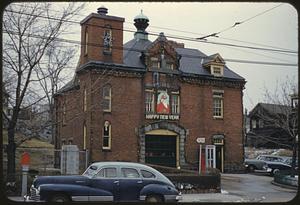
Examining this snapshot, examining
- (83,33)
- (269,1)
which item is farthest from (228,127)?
(269,1)

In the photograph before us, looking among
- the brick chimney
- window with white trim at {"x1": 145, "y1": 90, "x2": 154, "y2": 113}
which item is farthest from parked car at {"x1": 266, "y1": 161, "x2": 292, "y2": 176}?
the brick chimney

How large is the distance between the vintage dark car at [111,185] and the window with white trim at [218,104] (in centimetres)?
1393

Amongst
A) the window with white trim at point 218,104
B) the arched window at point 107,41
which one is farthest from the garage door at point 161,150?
the arched window at point 107,41

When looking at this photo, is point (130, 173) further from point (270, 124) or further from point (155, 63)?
point (270, 124)

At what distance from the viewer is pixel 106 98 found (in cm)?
1964

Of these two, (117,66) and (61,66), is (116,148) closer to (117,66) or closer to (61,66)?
(117,66)

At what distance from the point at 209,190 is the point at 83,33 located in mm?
9043

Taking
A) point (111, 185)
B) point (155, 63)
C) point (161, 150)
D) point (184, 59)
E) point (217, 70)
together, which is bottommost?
point (111, 185)

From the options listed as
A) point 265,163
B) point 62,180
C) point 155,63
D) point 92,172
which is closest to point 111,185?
point 92,172

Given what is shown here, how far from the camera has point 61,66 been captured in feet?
46.1

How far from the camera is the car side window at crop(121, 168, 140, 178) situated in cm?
866

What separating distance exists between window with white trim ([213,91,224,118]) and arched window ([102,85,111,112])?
563 cm

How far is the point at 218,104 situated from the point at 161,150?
4062mm

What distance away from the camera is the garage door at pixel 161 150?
2053 cm
